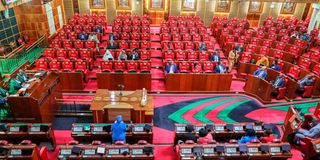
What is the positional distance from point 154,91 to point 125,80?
1354 millimetres

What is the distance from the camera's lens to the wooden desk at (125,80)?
1055 centimetres

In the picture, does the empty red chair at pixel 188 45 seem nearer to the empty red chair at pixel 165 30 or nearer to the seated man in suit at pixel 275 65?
the empty red chair at pixel 165 30

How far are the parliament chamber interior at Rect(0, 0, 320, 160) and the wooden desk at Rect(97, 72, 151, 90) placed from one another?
0.04 meters

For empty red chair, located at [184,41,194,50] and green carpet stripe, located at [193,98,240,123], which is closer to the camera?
green carpet stripe, located at [193,98,240,123]

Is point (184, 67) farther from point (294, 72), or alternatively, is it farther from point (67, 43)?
point (67, 43)

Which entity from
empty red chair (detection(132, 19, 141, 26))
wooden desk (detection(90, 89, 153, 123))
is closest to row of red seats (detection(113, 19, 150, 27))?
empty red chair (detection(132, 19, 141, 26))

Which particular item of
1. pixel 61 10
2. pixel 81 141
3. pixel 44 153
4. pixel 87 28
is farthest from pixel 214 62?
pixel 61 10

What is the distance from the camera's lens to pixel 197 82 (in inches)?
430

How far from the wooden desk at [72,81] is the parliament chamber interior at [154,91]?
0.13 feet

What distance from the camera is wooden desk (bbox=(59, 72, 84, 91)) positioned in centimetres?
1056

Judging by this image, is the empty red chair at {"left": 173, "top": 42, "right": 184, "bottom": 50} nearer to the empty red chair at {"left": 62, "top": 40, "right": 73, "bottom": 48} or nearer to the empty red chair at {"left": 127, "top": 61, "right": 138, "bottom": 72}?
the empty red chair at {"left": 127, "top": 61, "right": 138, "bottom": 72}

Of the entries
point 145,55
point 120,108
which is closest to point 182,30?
point 145,55

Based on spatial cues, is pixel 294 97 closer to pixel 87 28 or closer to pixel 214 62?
pixel 214 62

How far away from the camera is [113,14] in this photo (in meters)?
21.8
